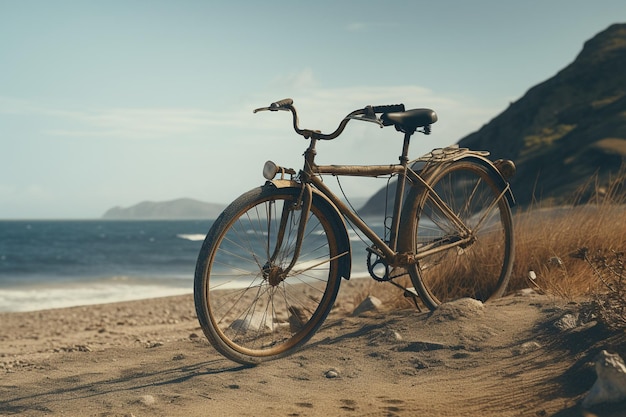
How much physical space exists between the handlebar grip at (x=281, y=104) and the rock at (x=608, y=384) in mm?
2579

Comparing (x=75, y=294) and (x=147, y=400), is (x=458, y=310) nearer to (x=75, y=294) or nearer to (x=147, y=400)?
(x=147, y=400)

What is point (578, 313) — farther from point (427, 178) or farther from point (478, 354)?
point (427, 178)

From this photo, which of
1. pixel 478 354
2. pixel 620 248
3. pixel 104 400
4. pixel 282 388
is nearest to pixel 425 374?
pixel 478 354

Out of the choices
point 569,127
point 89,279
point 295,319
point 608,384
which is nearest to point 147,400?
Answer: point 295,319

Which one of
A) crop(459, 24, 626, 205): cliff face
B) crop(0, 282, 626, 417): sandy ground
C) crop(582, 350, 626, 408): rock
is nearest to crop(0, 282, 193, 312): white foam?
crop(0, 282, 626, 417): sandy ground

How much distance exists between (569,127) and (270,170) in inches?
1718

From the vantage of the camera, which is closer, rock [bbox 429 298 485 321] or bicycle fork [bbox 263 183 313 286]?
bicycle fork [bbox 263 183 313 286]

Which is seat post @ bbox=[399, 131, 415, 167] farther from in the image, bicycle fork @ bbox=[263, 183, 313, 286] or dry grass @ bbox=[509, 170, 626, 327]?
dry grass @ bbox=[509, 170, 626, 327]

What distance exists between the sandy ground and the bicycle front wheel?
0.37 m

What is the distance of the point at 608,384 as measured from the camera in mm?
3436

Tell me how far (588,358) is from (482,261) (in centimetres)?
256

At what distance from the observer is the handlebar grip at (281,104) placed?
4.73 meters

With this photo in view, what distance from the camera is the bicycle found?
461cm

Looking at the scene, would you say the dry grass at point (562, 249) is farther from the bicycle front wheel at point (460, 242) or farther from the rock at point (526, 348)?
the rock at point (526, 348)
